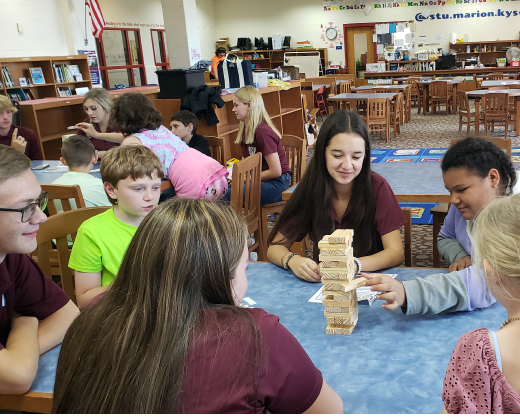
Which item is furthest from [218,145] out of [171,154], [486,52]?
[486,52]

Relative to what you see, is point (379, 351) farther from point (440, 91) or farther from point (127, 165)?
point (440, 91)

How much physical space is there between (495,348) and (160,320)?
58 centimetres

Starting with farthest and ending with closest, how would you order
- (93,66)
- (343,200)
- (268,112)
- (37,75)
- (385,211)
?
(93,66), (37,75), (268,112), (343,200), (385,211)

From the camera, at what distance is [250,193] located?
10.8ft

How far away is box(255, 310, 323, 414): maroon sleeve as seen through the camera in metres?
0.89

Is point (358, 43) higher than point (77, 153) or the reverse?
higher

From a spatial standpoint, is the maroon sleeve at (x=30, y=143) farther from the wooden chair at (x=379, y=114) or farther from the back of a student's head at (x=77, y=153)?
the wooden chair at (x=379, y=114)

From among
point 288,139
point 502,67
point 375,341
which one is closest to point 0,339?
point 375,341

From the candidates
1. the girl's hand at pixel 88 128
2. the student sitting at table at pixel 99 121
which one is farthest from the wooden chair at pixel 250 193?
the girl's hand at pixel 88 128

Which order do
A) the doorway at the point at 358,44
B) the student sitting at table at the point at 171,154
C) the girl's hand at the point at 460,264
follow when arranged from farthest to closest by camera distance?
the doorway at the point at 358,44
the student sitting at table at the point at 171,154
the girl's hand at the point at 460,264

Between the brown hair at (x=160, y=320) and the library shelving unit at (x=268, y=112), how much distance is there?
4606mm

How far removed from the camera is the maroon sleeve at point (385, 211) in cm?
199

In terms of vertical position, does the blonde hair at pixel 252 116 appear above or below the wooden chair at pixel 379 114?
above
